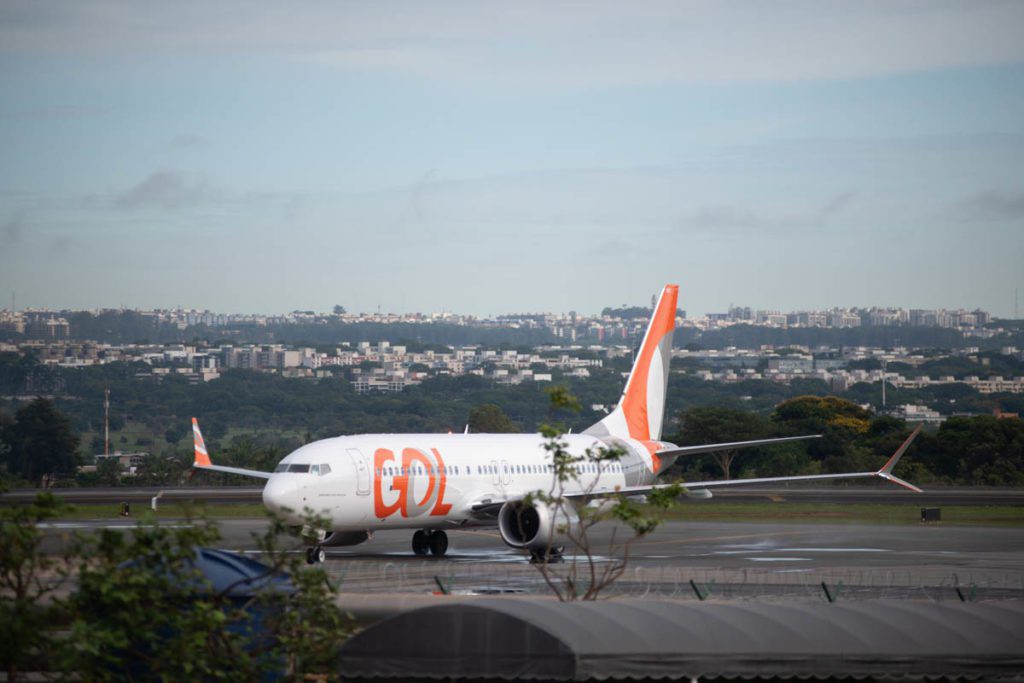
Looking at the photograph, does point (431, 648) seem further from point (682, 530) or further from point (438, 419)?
point (438, 419)

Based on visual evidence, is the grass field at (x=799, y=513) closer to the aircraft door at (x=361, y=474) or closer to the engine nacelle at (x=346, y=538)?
the engine nacelle at (x=346, y=538)

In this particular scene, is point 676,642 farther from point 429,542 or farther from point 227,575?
point 429,542

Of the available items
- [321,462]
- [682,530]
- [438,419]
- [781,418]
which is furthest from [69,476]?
[438,419]

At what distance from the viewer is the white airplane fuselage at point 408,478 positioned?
40125 millimetres

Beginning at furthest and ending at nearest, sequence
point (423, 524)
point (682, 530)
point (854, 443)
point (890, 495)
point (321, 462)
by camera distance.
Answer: point (854, 443) < point (890, 495) < point (682, 530) < point (423, 524) < point (321, 462)

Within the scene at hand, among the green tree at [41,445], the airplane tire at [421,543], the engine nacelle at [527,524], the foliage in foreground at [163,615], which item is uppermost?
the foliage in foreground at [163,615]

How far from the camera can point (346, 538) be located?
4331 cm

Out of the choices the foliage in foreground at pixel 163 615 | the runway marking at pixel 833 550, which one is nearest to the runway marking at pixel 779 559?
the runway marking at pixel 833 550

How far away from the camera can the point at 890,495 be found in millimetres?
73062

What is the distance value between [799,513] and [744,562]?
22.4m

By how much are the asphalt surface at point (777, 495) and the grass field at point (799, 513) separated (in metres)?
2.50

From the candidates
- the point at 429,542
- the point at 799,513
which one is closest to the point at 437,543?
the point at 429,542

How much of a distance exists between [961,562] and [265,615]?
1115 inches

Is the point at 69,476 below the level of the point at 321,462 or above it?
below
